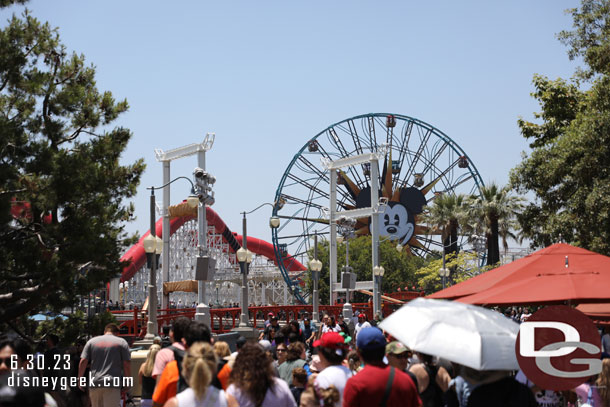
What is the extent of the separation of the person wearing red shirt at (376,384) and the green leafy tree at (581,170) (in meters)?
17.8

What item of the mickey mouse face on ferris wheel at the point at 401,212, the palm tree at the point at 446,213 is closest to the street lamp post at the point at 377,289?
the palm tree at the point at 446,213

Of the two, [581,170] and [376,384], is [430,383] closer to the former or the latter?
[376,384]

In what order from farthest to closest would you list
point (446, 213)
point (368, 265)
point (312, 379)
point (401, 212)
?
point (401, 212) → point (368, 265) → point (446, 213) → point (312, 379)

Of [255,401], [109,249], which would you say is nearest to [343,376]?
[255,401]

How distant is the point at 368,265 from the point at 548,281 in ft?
202

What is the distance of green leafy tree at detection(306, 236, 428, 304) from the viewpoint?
227 feet

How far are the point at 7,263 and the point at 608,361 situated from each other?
1127 centimetres

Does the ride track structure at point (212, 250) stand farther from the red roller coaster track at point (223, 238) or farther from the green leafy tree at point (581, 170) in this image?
the green leafy tree at point (581, 170)

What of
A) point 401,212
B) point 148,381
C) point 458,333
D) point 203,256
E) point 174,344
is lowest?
point 148,381

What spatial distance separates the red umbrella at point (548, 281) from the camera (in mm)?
8570

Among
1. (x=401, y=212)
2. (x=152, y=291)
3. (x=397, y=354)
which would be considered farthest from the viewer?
(x=401, y=212)

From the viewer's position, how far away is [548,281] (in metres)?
9.05

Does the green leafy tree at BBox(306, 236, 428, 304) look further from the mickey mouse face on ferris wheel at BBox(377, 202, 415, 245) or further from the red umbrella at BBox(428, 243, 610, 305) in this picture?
the red umbrella at BBox(428, 243, 610, 305)

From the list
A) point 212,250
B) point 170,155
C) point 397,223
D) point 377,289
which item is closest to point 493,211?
point 377,289
